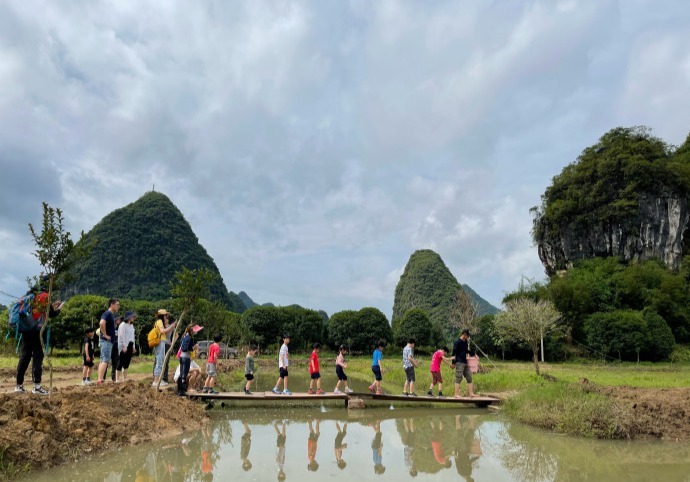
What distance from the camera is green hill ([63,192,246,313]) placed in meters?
89.5

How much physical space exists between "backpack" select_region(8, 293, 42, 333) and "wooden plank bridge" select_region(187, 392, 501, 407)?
4535 millimetres

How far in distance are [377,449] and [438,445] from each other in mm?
1229

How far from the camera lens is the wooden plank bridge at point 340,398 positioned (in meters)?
11.9

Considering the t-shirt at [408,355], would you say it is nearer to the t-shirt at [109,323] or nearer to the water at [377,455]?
the water at [377,455]

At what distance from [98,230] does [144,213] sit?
1046cm

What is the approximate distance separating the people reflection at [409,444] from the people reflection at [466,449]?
2.16ft

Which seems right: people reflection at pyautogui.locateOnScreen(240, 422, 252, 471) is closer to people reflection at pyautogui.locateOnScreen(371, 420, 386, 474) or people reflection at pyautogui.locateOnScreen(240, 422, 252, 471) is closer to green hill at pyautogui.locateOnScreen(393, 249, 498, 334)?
people reflection at pyautogui.locateOnScreen(371, 420, 386, 474)

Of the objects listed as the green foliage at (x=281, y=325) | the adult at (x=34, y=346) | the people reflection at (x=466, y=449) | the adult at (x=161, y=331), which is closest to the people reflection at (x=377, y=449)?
the people reflection at (x=466, y=449)

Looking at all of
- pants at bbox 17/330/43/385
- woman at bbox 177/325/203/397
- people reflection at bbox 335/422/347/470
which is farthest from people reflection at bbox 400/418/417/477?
pants at bbox 17/330/43/385

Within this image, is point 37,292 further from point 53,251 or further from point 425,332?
point 425,332

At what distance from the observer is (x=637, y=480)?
20.7ft

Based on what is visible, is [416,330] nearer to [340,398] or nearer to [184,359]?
[340,398]

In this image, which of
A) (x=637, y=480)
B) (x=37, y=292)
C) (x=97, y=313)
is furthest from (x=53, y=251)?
(x=97, y=313)

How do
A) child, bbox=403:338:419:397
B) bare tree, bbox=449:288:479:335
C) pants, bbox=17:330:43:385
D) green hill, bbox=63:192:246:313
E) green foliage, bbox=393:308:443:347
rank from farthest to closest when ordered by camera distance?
1. green hill, bbox=63:192:246:313
2. green foliage, bbox=393:308:443:347
3. bare tree, bbox=449:288:479:335
4. child, bbox=403:338:419:397
5. pants, bbox=17:330:43:385
